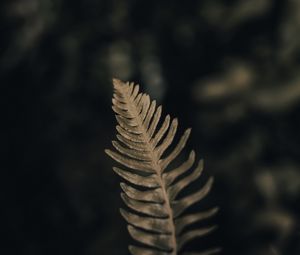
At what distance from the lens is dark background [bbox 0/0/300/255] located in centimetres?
153

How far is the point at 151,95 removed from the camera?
157 cm

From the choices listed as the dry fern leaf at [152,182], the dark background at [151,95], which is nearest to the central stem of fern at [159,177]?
the dry fern leaf at [152,182]

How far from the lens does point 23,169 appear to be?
71.7 inches

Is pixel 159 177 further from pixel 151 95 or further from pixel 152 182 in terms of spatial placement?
pixel 151 95

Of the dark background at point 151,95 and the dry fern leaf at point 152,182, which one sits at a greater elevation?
the dark background at point 151,95

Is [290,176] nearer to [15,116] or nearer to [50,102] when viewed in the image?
[50,102]

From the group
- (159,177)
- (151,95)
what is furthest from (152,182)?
(151,95)

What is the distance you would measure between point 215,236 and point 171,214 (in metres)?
1.30

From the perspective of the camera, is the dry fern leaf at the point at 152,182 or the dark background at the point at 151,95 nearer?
the dry fern leaf at the point at 152,182

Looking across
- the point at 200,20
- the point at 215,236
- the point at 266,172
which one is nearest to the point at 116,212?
the point at 215,236

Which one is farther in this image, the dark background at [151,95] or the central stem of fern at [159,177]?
the dark background at [151,95]

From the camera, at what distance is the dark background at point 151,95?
1.53m

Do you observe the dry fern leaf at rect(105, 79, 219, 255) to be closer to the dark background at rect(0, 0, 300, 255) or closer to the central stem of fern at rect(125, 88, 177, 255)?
the central stem of fern at rect(125, 88, 177, 255)

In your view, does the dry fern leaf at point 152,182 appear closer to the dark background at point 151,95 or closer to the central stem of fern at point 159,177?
the central stem of fern at point 159,177
